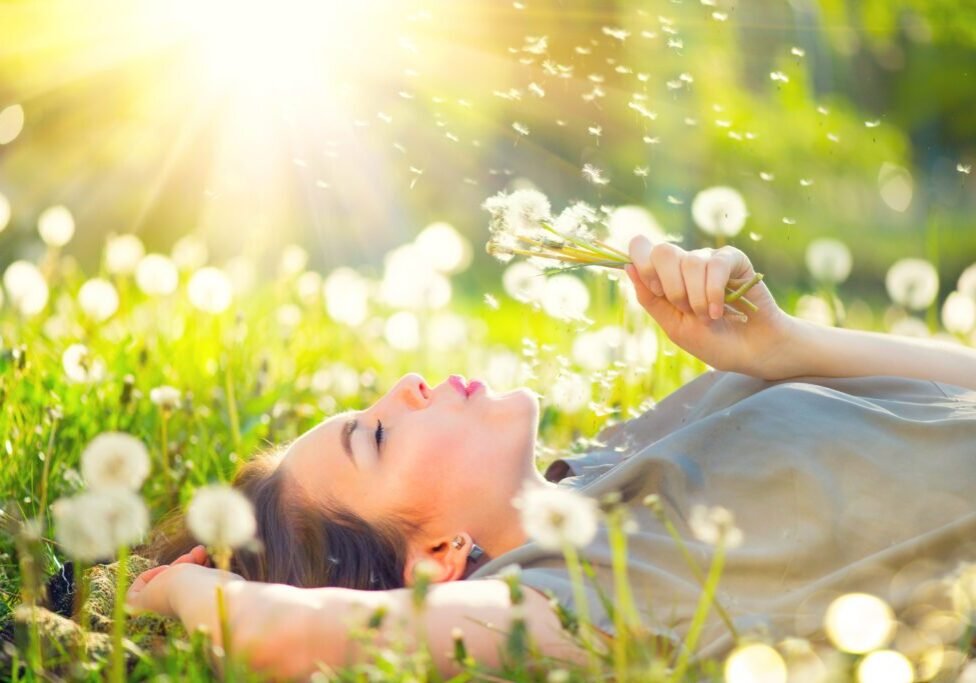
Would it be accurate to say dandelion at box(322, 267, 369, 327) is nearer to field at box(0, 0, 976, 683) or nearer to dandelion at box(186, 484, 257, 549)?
field at box(0, 0, 976, 683)

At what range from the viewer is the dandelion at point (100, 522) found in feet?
3.96

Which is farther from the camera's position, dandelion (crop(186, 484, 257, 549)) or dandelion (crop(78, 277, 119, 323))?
dandelion (crop(78, 277, 119, 323))

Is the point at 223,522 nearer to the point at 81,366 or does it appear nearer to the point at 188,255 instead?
the point at 81,366

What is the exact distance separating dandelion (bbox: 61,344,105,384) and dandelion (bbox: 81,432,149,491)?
42.9 inches

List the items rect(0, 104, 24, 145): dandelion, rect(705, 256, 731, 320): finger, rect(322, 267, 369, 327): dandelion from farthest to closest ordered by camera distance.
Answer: rect(0, 104, 24, 145): dandelion, rect(322, 267, 369, 327): dandelion, rect(705, 256, 731, 320): finger

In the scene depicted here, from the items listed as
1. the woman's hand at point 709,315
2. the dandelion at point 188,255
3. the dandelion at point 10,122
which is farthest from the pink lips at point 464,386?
the dandelion at point 10,122

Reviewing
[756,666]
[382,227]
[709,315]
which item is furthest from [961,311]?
[382,227]

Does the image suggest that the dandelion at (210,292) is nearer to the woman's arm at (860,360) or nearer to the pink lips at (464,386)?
the pink lips at (464,386)

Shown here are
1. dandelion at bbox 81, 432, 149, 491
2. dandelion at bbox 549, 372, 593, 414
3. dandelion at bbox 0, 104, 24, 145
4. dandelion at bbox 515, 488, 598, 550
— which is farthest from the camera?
dandelion at bbox 0, 104, 24, 145

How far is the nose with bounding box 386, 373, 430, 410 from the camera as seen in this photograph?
1.95 metres

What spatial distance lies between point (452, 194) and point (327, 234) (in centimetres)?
80

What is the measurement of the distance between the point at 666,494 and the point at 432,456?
38 centimetres

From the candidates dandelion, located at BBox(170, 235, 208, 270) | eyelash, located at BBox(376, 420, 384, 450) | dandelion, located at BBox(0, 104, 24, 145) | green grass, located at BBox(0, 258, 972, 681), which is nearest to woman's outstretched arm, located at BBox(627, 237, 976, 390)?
green grass, located at BBox(0, 258, 972, 681)

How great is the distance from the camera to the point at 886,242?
720cm
